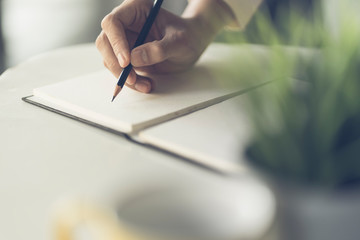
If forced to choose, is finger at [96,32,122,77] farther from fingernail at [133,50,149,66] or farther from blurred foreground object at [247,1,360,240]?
blurred foreground object at [247,1,360,240]

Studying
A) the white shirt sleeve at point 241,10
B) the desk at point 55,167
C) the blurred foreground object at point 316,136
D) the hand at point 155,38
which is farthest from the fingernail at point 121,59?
the blurred foreground object at point 316,136

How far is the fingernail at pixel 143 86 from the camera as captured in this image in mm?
729

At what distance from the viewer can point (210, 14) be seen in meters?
1.01

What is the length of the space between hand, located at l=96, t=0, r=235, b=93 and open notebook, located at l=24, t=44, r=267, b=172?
0.09ft

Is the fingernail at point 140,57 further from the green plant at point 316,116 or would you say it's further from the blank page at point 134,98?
the green plant at point 316,116

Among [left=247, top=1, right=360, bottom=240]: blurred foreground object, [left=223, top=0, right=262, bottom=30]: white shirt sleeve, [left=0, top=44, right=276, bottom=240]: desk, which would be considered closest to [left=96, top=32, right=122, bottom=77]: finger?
[left=0, top=44, right=276, bottom=240]: desk

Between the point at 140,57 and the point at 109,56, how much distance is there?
0.07 meters

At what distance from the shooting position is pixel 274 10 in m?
1.25

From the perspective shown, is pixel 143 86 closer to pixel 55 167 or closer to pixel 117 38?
pixel 117 38

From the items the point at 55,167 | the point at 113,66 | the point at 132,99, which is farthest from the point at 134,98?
the point at 55,167

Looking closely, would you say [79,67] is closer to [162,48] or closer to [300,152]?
[162,48]

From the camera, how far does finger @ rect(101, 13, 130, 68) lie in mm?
766

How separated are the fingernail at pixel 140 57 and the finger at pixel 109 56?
0.04m

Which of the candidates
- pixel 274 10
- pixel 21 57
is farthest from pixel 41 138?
pixel 21 57
